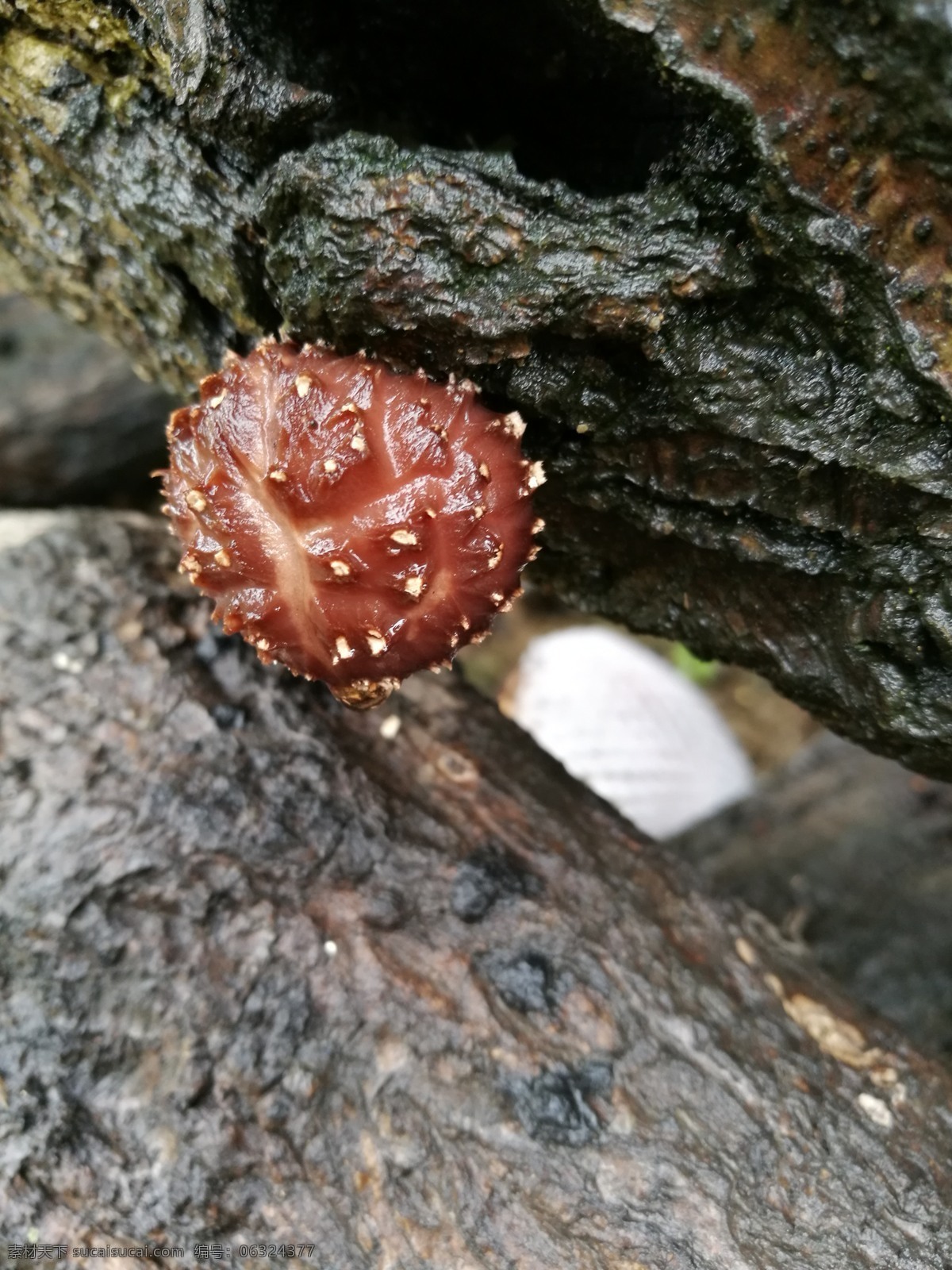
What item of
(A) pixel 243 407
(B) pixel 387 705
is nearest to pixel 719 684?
(B) pixel 387 705

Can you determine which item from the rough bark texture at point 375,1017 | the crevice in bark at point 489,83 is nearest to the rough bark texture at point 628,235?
the crevice in bark at point 489,83

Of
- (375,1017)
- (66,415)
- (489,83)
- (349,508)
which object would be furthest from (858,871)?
(66,415)

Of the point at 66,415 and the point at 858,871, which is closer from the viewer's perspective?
the point at 858,871

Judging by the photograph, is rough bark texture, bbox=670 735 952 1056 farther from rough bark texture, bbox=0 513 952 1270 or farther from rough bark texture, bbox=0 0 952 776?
rough bark texture, bbox=0 0 952 776

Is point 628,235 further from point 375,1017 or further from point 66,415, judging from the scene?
point 66,415

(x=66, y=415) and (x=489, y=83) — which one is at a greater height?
(x=489, y=83)

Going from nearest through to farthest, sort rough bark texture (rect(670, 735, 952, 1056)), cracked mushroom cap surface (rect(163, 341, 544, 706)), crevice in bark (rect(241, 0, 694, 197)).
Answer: cracked mushroom cap surface (rect(163, 341, 544, 706)) < crevice in bark (rect(241, 0, 694, 197)) < rough bark texture (rect(670, 735, 952, 1056))

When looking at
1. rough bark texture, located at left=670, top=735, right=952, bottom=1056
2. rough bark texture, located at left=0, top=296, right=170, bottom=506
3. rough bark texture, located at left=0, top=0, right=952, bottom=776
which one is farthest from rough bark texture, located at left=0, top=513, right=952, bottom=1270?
rough bark texture, located at left=0, top=296, right=170, bottom=506
